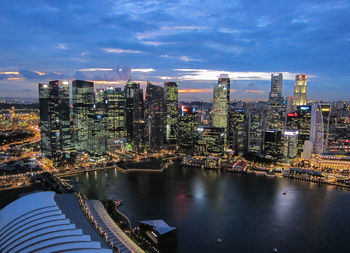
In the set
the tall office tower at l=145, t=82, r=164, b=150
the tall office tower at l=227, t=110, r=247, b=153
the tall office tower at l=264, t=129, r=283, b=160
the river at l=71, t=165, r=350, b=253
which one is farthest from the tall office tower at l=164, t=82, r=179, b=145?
the river at l=71, t=165, r=350, b=253

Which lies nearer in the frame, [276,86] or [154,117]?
[154,117]

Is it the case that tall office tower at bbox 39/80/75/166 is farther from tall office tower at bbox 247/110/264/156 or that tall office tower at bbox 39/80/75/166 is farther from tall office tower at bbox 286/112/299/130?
tall office tower at bbox 286/112/299/130

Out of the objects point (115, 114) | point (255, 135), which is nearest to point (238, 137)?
point (255, 135)

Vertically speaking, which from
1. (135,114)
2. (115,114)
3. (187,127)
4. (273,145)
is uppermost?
(135,114)

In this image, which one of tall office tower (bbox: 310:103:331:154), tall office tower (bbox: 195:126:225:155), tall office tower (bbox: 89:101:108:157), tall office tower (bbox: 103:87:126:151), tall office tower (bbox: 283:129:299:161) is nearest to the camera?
tall office tower (bbox: 283:129:299:161)

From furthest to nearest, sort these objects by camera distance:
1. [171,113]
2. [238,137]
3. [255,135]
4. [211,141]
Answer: [171,113]
[238,137]
[255,135]
[211,141]

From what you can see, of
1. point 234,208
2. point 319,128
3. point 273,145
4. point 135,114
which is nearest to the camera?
point 234,208

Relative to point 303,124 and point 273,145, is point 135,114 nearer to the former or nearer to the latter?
point 273,145
